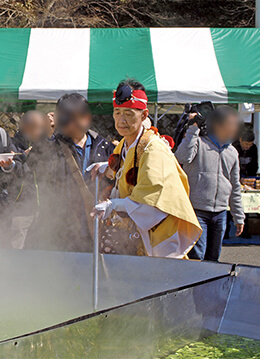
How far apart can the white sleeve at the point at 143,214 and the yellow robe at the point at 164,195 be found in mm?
27

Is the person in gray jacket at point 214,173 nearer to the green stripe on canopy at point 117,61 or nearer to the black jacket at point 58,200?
the black jacket at point 58,200

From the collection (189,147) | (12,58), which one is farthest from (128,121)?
(12,58)

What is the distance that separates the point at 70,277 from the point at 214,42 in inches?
214

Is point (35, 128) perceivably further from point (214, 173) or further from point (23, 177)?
point (214, 173)

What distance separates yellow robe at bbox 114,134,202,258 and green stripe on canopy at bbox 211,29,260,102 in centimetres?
407

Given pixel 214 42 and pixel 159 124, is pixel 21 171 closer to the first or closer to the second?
pixel 214 42

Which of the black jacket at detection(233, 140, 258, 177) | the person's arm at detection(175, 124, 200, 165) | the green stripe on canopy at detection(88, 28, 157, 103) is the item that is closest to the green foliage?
the person's arm at detection(175, 124, 200, 165)

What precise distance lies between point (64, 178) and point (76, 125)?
29 centimetres

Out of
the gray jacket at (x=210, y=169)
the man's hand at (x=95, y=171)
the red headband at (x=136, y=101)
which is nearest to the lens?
the red headband at (x=136, y=101)

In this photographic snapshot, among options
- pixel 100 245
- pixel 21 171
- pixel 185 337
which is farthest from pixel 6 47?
pixel 185 337

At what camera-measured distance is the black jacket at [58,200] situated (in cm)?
256

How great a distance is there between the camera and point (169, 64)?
6.34m

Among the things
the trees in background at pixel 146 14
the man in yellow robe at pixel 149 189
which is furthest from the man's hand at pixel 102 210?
the trees in background at pixel 146 14

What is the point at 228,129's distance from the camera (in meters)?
3.23
